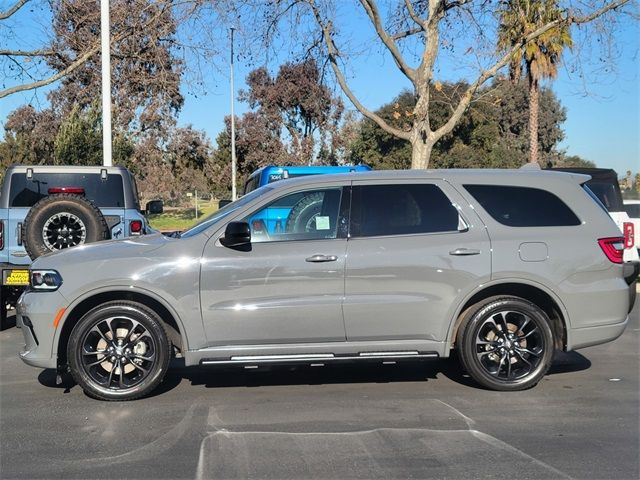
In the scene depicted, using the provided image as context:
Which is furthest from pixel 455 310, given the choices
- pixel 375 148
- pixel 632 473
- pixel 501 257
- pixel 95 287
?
pixel 375 148

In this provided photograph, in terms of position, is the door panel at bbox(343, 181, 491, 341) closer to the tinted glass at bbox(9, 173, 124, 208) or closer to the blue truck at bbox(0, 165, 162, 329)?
the blue truck at bbox(0, 165, 162, 329)

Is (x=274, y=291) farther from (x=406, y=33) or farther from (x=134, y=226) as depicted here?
(x=406, y=33)

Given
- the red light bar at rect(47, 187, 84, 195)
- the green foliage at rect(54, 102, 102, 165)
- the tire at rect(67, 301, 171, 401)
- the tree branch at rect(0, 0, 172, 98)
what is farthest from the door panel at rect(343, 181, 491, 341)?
the green foliage at rect(54, 102, 102, 165)

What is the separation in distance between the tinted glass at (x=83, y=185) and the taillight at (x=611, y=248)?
6.21 m

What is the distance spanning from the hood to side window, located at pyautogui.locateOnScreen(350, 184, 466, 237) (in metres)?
1.64

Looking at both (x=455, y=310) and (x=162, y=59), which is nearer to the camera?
(x=455, y=310)

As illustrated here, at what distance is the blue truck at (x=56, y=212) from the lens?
7582 millimetres

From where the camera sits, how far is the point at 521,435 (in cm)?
472

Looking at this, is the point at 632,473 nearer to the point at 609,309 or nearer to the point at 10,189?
the point at 609,309

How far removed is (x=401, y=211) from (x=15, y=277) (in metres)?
4.94

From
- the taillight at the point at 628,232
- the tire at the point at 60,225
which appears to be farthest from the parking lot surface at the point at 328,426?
the taillight at the point at 628,232

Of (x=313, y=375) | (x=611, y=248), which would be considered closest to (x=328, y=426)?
(x=313, y=375)

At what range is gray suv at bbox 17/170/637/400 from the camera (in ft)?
17.7

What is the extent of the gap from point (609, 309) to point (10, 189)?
24.4 feet
